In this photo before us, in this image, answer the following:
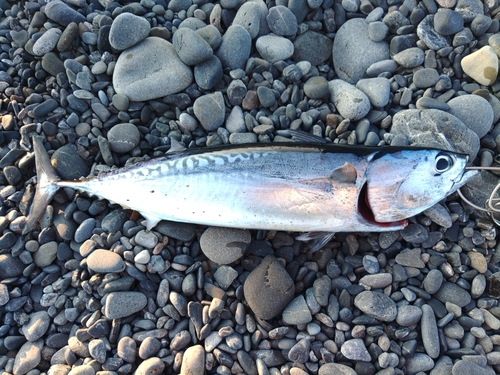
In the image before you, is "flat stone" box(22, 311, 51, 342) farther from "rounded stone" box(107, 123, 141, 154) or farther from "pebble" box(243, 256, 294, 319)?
"pebble" box(243, 256, 294, 319)

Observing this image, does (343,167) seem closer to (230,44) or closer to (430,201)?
(430,201)

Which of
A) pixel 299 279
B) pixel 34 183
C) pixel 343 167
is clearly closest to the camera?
pixel 343 167

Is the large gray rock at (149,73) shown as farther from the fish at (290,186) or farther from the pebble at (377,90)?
the pebble at (377,90)

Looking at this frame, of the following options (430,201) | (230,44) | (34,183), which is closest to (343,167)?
(430,201)

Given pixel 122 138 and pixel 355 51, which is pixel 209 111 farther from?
pixel 355 51

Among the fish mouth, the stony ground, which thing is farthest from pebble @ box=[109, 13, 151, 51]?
the fish mouth

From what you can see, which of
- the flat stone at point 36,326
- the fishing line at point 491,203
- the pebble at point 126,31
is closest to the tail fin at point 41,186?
the flat stone at point 36,326
